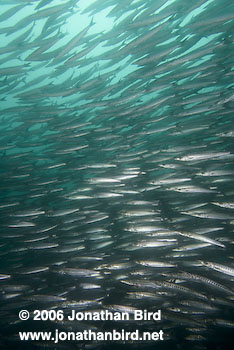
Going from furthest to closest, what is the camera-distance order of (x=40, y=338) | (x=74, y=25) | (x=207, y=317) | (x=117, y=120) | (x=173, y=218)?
1. (x=74, y=25)
2. (x=117, y=120)
3. (x=173, y=218)
4. (x=40, y=338)
5. (x=207, y=317)

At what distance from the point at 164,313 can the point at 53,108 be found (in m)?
6.17

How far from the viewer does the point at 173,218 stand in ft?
19.1

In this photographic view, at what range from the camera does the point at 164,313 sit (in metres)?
4.55

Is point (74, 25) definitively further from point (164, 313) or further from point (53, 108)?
point (164, 313)

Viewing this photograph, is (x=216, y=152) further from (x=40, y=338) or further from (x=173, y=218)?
(x=40, y=338)

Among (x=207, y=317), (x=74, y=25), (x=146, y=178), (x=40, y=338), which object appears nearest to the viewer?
(x=207, y=317)

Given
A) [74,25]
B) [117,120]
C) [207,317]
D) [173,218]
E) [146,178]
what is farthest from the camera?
[74,25]

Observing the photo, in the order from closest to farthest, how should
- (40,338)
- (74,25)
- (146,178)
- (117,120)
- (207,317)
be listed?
1. (207,317)
2. (40,338)
3. (146,178)
4. (117,120)
5. (74,25)

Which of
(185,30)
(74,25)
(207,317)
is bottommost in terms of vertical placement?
(207,317)

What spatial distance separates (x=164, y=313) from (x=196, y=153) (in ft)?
10.8

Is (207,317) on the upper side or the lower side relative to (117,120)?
lower

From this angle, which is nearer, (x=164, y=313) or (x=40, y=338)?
(x=164, y=313)

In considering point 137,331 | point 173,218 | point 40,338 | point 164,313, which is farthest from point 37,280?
point 173,218

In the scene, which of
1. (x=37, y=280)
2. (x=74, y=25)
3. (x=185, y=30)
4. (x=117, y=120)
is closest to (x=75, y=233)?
(x=37, y=280)
